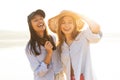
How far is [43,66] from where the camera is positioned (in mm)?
2461

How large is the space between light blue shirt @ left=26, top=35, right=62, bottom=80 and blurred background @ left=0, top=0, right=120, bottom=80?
283mm

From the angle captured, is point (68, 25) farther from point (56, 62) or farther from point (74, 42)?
point (56, 62)

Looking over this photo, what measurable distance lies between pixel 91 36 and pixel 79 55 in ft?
0.45

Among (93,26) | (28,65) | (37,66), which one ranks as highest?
(93,26)

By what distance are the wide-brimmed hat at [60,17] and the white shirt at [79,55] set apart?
6 cm

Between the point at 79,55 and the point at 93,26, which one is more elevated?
the point at 93,26

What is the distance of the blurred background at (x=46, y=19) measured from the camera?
4824 mm

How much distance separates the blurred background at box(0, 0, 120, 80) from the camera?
15.8 feet

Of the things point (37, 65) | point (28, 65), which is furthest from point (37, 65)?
point (28, 65)

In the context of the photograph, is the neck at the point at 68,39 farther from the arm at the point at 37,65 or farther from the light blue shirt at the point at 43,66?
the arm at the point at 37,65

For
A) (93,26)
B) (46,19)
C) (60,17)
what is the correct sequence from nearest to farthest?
(93,26) → (60,17) → (46,19)

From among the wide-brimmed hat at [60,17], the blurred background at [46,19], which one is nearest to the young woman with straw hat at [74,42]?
the wide-brimmed hat at [60,17]

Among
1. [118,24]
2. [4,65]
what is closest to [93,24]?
[4,65]

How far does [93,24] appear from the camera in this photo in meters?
2.43
